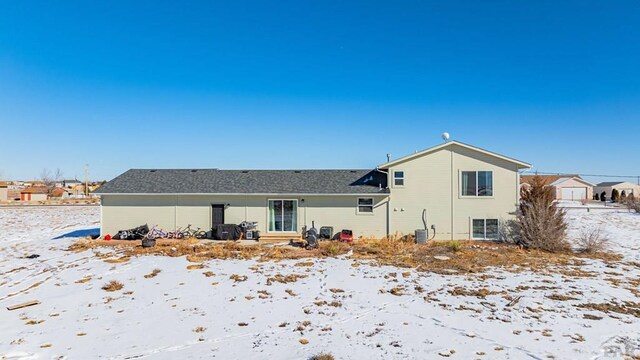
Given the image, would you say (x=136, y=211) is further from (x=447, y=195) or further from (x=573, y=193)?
(x=573, y=193)

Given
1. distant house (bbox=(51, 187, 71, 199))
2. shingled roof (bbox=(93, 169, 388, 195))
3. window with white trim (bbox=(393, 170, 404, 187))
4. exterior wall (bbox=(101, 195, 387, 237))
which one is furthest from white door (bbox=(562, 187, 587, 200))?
distant house (bbox=(51, 187, 71, 199))

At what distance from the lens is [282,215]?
754 inches

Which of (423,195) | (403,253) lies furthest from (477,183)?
(403,253)

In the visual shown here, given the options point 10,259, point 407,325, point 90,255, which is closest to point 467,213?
point 407,325

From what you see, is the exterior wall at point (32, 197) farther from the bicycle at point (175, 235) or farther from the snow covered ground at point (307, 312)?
the snow covered ground at point (307, 312)

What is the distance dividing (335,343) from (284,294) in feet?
10.7

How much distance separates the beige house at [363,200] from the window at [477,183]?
0.16 ft

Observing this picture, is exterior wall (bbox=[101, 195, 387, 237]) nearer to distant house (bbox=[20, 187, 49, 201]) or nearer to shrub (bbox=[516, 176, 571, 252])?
shrub (bbox=[516, 176, 571, 252])

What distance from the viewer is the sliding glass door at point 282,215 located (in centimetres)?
1905

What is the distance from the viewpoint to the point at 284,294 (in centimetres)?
966

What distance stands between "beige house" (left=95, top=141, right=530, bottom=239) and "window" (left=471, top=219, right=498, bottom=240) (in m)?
A: 0.05

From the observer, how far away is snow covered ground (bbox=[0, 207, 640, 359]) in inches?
256

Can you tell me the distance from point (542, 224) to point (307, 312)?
13086 millimetres

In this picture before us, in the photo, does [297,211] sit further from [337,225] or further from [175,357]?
[175,357]
